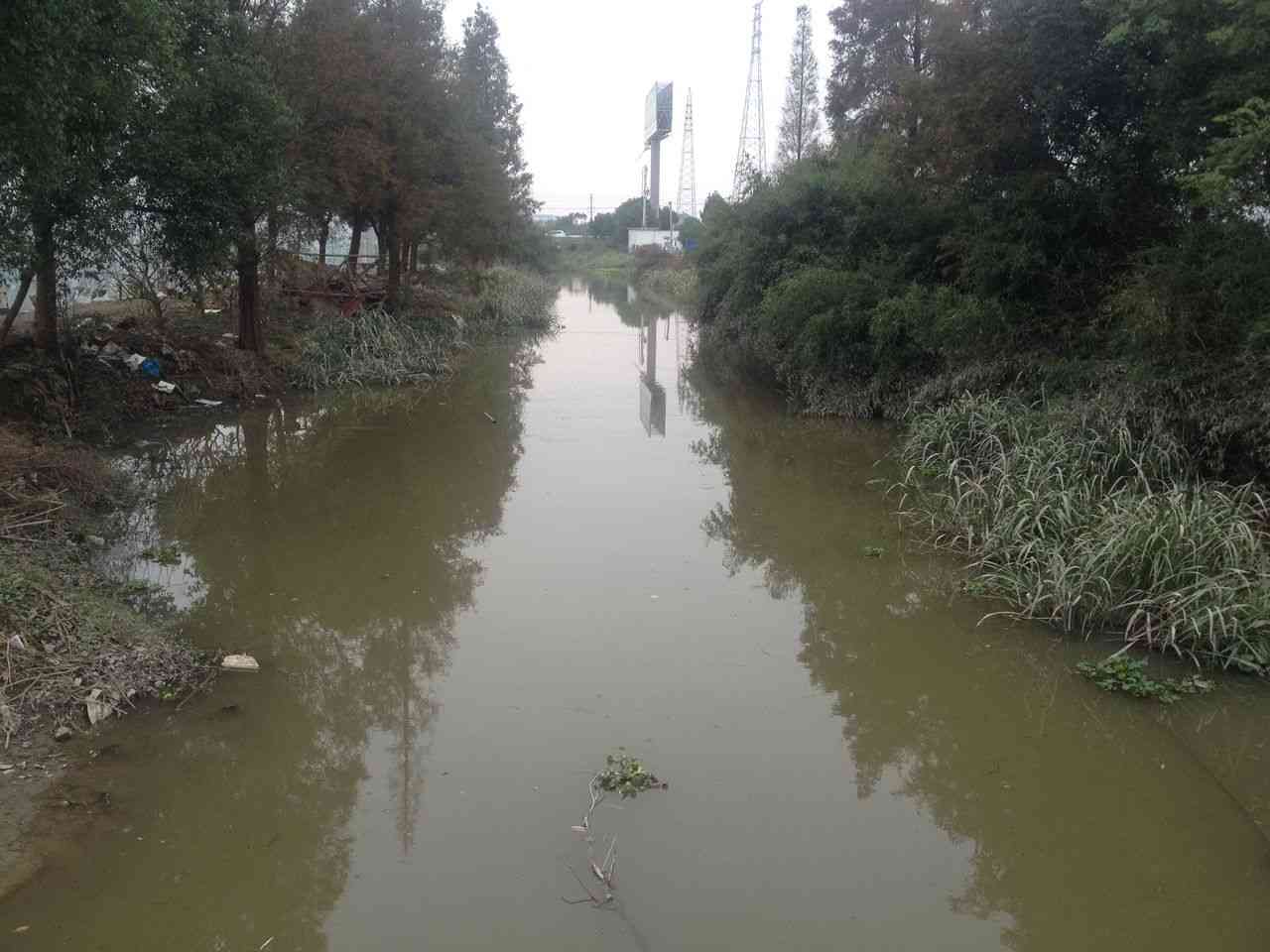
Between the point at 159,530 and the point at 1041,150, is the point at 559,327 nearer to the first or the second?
the point at 1041,150

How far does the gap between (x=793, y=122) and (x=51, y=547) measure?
32.2 m

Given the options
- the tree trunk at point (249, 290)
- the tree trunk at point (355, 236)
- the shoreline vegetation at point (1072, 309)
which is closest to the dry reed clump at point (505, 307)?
the tree trunk at point (355, 236)

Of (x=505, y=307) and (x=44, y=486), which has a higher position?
(x=505, y=307)

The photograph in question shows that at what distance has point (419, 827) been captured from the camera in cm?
456

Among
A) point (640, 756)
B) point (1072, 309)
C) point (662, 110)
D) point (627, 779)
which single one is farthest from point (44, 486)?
point (662, 110)

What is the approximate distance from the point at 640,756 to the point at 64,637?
10.5ft

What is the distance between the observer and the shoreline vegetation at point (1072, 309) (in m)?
6.86

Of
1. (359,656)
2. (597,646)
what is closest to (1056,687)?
(597,646)

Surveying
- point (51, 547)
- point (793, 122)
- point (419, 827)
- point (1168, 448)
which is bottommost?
point (419, 827)

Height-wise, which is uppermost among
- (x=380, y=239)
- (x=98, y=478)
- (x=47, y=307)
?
(x=380, y=239)

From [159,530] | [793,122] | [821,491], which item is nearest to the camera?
[159,530]

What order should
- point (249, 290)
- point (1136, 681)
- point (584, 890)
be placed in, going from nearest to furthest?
point (584, 890), point (1136, 681), point (249, 290)

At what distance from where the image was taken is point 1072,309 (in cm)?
1228

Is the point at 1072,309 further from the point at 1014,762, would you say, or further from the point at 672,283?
the point at 672,283
